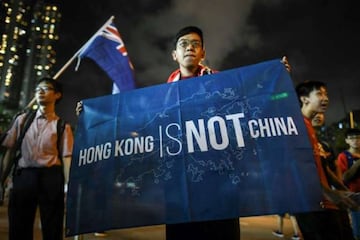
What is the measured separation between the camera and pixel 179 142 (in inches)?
78.7

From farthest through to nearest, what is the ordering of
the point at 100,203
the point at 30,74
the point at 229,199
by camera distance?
the point at 30,74
the point at 100,203
the point at 229,199

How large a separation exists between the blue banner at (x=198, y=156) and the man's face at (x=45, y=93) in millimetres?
988

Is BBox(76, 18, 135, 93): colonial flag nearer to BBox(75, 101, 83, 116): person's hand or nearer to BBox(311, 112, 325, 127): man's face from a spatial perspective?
BBox(75, 101, 83, 116): person's hand

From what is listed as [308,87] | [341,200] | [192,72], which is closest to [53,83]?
[192,72]

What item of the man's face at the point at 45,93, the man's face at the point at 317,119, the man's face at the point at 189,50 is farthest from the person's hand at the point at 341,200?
the man's face at the point at 45,93

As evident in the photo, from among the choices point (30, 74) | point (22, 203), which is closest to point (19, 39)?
point (30, 74)

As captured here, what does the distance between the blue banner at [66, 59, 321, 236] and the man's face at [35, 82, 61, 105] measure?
988mm

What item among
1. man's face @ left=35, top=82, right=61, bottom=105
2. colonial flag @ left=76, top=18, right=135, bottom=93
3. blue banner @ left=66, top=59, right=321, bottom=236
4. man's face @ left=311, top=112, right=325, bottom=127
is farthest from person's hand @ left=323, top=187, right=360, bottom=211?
colonial flag @ left=76, top=18, right=135, bottom=93

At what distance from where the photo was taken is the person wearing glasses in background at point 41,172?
8.39ft

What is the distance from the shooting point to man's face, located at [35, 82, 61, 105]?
117 inches

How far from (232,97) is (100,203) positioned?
1.16 metres

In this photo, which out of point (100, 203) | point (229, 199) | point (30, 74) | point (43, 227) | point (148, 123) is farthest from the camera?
point (30, 74)

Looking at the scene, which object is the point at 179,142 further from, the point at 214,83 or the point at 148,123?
the point at 214,83

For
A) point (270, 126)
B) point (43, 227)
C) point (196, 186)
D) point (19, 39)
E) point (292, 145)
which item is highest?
point (19, 39)
